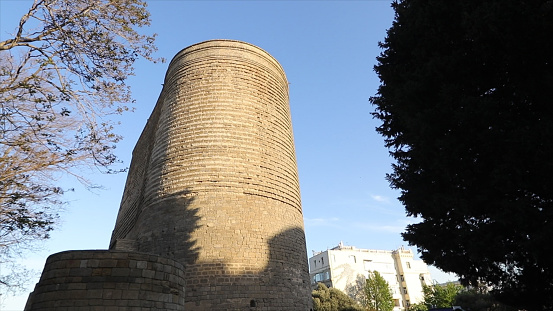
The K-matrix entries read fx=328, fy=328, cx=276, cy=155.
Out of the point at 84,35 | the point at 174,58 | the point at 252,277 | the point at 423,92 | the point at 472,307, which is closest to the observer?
the point at 423,92

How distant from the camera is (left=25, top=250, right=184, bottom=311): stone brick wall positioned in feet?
18.9

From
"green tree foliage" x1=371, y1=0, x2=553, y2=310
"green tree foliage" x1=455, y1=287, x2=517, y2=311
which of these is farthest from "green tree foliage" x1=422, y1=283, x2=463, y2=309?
"green tree foliage" x1=371, y1=0, x2=553, y2=310

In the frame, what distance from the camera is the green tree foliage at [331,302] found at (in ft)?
86.1

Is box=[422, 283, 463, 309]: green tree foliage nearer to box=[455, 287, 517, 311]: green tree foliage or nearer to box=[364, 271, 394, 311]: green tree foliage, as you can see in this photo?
box=[364, 271, 394, 311]: green tree foliage

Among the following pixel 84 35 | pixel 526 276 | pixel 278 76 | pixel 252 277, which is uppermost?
pixel 278 76

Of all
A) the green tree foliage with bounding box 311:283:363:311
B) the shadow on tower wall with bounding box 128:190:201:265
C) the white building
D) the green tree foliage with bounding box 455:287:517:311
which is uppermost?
the white building

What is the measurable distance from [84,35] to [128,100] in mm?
1738

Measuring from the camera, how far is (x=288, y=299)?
34.2 ft

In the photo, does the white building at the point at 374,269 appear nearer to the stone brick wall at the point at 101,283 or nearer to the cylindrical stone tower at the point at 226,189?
the cylindrical stone tower at the point at 226,189

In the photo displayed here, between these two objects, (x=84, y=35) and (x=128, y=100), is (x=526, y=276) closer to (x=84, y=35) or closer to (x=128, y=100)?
(x=128, y=100)

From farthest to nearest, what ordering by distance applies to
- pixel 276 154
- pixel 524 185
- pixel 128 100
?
1. pixel 276 154
2. pixel 128 100
3. pixel 524 185

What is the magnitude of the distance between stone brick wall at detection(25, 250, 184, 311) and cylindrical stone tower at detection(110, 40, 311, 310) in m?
3.56

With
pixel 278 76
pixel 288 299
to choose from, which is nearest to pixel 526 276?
pixel 288 299

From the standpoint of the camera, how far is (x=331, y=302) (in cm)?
2675
